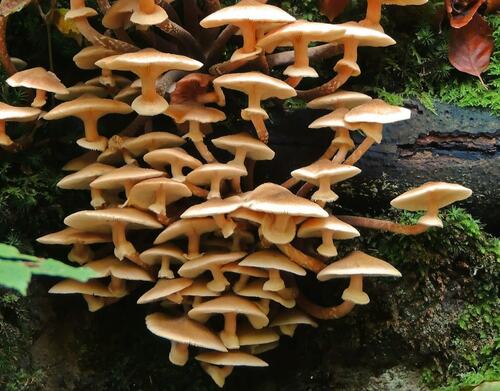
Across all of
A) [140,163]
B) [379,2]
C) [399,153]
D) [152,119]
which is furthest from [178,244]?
[379,2]

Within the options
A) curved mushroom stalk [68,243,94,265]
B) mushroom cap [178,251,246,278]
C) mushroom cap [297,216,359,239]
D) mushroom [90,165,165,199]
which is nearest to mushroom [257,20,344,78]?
mushroom cap [297,216,359,239]

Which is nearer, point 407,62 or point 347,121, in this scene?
point 347,121

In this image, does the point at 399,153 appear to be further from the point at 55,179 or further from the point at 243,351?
the point at 55,179

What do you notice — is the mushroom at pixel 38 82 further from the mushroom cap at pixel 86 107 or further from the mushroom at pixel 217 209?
the mushroom at pixel 217 209

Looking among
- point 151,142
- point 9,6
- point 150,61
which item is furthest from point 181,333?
point 9,6

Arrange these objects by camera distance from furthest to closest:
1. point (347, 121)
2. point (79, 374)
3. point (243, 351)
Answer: point (79, 374), point (243, 351), point (347, 121)

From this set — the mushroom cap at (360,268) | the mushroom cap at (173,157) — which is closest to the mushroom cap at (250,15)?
the mushroom cap at (173,157)

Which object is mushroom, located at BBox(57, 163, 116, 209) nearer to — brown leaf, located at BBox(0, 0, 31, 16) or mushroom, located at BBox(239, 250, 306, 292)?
mushroom, located at BBox(239, 250, 306, 292)
